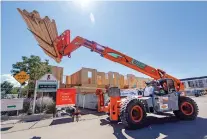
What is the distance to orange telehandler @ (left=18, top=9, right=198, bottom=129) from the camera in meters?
5.98

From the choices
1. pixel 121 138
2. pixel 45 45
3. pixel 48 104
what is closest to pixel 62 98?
pixel 48 104

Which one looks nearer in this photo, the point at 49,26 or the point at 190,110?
the point at 49,26

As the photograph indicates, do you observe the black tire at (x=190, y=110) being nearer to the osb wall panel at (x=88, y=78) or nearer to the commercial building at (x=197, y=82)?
the osb wall panel at (x=88, y=78)

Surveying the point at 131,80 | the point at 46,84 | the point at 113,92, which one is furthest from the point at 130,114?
the point at 131,80

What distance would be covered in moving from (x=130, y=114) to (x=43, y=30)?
17.4 ft

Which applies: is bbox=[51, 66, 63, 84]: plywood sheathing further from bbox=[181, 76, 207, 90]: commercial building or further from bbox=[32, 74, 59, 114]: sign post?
bbox=[181, 76, 207, 90]: commercial building

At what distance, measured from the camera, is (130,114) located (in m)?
5.78

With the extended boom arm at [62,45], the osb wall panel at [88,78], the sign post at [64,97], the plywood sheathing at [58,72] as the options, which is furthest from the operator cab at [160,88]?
the plywood sheathing at [58,72]

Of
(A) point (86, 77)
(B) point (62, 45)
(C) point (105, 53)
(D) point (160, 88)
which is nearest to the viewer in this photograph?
(B) point (62, 45)

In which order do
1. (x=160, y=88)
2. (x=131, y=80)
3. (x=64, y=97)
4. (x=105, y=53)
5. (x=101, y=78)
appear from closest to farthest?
(x=160, y=88)
(x=105, y=53)
(x=64, y=97)
(x=101, y=78)
(x=131, y=80)

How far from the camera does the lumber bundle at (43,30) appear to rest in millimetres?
5930

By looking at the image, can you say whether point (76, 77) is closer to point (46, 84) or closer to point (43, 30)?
point (46, 84)

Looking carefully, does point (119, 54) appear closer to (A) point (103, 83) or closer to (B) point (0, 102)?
(B) point (0, 102)

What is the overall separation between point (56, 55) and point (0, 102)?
6401 millimetres
